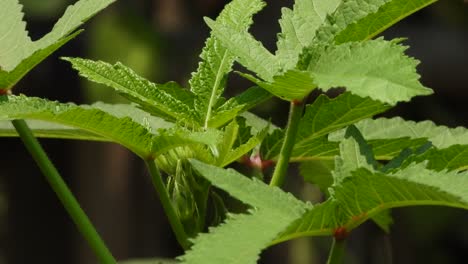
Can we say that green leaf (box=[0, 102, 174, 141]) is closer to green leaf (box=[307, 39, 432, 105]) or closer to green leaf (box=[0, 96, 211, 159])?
green leaf (box=[0, 96, 211, 159])

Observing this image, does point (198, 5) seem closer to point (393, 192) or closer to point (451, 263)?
point (451, 263)

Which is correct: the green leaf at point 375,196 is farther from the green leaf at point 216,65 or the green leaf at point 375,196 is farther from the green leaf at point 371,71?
the green leaf at point 216,65

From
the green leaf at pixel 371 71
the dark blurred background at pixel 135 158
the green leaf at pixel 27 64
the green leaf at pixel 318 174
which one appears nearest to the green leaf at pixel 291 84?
the green leaf at pixel 371 71

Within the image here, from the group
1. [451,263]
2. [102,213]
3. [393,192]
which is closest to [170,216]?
[393,192]

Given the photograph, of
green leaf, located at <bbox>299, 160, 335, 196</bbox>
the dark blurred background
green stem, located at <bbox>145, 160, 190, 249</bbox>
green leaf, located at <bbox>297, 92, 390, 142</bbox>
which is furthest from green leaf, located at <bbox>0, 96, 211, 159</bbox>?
the dark blurred background

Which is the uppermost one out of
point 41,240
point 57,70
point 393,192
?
point 57,70

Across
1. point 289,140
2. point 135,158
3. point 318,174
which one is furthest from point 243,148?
point 135,158
